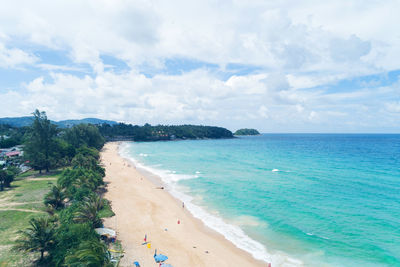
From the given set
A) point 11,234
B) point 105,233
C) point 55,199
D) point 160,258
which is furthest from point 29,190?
point 160,258

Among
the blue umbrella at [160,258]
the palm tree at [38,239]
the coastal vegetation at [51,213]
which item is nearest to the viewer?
the coastal vegetation at [51,213]

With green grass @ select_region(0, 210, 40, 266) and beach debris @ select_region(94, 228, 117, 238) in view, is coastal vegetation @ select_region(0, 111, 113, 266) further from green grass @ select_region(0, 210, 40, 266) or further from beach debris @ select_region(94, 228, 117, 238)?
beach debris @ select_region(94, 228, 117, 238)

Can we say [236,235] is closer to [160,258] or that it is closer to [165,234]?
[165,234]

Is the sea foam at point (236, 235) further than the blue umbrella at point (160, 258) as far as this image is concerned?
Yes

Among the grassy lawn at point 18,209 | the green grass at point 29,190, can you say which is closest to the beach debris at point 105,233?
the grassy lawn at point 18,209

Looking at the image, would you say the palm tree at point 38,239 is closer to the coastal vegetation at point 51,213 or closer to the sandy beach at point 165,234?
the coastal vegetation at point 51,213

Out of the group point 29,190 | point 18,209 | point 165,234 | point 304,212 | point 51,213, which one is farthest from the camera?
point 29,190
